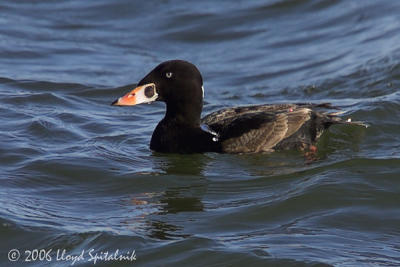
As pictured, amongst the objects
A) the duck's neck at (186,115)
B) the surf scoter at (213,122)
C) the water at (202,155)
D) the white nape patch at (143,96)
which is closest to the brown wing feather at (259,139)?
the surf scoter at (213,122)

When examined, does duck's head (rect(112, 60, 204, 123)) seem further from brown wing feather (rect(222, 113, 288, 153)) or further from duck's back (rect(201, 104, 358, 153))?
brown wing feather (rect(222, 113, 288, 153))

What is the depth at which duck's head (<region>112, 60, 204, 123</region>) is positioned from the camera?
9859mm

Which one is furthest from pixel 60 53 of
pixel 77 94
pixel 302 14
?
pixel 302 14

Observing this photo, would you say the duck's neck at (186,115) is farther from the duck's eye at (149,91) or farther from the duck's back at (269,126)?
the duck's eye at (149,91)

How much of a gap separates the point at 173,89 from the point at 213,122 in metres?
0.53

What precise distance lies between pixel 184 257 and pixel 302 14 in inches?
423

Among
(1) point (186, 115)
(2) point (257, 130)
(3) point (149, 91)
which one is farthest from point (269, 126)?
(3) point (149, 91)

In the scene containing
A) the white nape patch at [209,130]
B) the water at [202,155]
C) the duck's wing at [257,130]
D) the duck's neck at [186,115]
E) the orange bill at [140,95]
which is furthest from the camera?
the duck's neck at [186,115]

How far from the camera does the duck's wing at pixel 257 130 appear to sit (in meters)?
9.55

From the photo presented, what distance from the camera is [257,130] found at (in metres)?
9.57

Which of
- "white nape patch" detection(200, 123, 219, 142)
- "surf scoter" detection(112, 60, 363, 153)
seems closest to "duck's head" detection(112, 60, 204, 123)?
"surf scoter" detection(112, 60, 363, 153)

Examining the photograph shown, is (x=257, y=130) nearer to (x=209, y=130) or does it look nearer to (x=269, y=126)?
(x=269, y=126)

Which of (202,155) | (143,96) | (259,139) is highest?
(143,96)

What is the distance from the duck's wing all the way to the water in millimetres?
133
